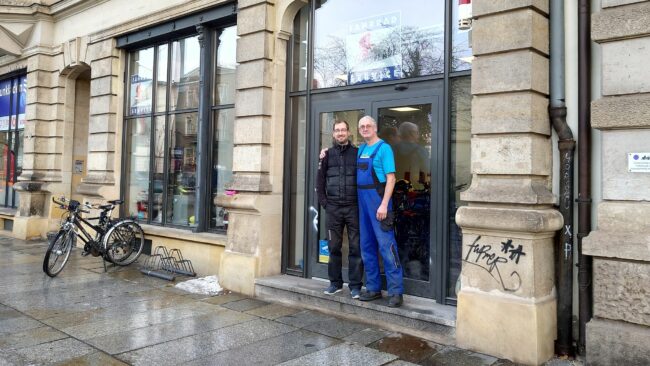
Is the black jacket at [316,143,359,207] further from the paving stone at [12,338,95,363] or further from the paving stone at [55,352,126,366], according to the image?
the paving stone at [12,338,95,363]

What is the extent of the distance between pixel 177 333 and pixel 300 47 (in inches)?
170

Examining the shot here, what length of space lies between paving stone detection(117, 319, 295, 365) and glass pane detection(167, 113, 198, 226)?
13.0 ft

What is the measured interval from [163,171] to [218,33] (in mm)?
2807

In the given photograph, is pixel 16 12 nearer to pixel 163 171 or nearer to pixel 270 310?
pixel 163 171

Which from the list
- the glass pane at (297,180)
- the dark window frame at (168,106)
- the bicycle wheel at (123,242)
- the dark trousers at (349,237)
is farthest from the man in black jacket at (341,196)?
the bicycle wheel at (123,242)

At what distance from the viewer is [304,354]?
192 inches

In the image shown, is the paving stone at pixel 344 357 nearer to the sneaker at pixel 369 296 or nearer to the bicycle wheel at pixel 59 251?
the sneaker at pixel 369 296

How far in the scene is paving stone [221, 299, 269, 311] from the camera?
6570mm

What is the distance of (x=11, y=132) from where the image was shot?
14.6 metres

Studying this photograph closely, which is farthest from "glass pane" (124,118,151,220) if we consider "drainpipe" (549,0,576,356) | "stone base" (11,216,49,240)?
"drainpipe" (549,0,576,356)

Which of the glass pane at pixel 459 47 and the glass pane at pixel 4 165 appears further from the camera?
the glass pane at pixel 4 165

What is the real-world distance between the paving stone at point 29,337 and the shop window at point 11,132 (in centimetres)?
1021

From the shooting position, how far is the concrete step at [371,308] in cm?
533

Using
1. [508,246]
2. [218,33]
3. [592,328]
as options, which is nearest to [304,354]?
[508,246]
